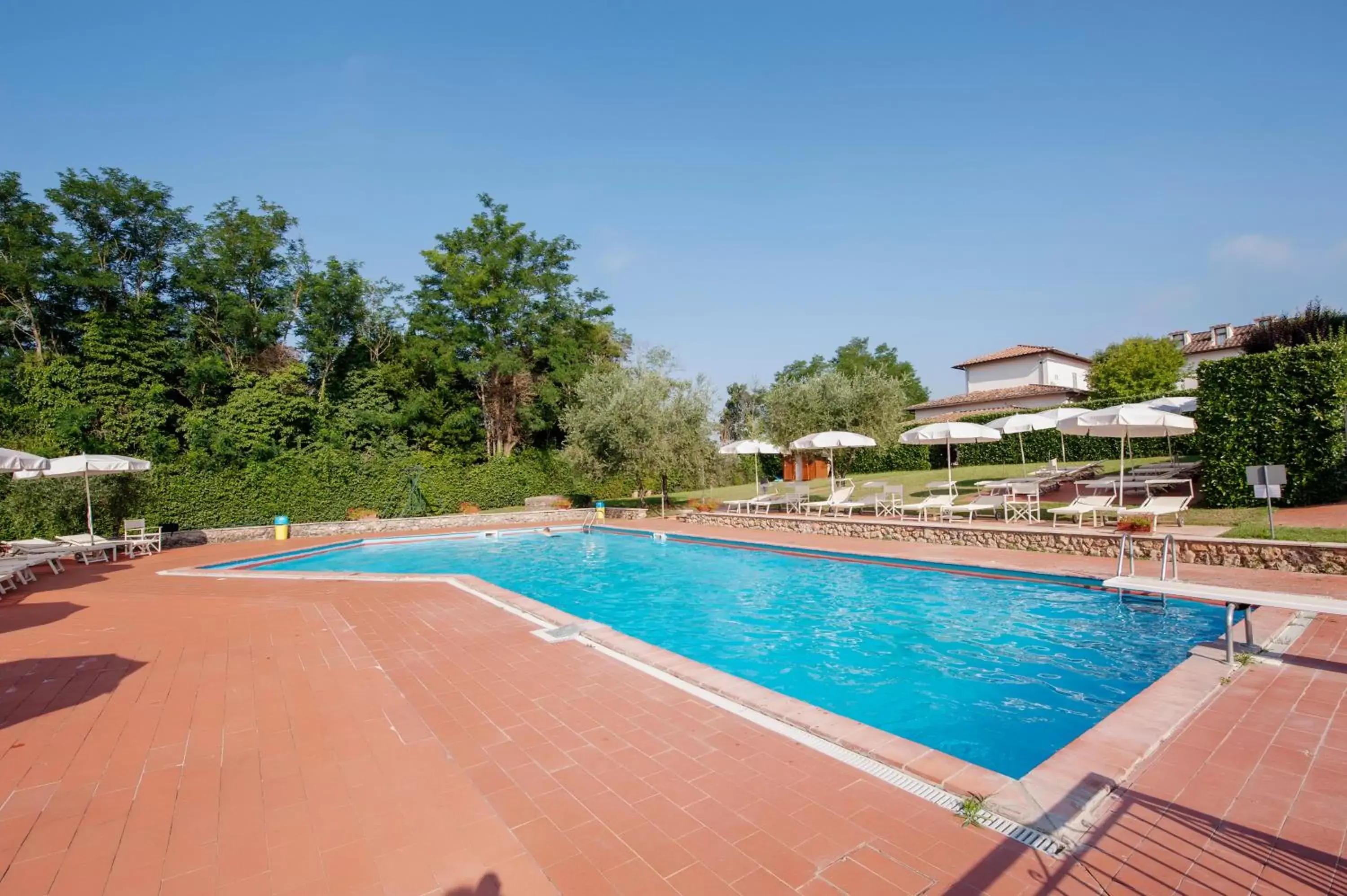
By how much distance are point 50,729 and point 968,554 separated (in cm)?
1161

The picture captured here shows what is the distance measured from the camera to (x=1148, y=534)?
9.86m

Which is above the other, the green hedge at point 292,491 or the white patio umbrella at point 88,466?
the white patio umbrella at point 88,466

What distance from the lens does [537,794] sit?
3404 mm

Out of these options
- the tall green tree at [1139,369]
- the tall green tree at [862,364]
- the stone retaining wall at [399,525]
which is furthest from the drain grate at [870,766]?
the tall green tree at [862,364]

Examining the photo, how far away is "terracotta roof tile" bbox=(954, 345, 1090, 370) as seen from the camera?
34812 mm

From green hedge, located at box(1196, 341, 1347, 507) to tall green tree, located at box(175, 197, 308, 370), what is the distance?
1063 inches

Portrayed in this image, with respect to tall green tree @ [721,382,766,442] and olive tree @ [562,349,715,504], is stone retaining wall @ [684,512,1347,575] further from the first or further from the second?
tall green tree @ [721,382,766,442]

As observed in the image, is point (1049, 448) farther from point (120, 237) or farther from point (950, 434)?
point (120, 237)

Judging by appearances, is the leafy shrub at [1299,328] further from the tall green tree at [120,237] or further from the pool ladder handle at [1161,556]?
the tall green tree at [120,237]

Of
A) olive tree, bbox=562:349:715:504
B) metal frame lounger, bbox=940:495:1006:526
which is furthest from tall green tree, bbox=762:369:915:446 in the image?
metal frame lounger, bbox=940:495:1006:526

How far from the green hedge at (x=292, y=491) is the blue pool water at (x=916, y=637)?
30.9 feet

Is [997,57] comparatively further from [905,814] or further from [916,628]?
[905,814]

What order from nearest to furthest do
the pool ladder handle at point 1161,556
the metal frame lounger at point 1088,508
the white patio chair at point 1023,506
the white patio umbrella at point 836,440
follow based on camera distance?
1. the pool ladder handle at point 1161,556
2. the metal frame lounger at point 1088,508
3. the white patio chair at point 1023,506
4. the white patio umbrella at point 836,440

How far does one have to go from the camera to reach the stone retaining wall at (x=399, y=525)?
17094 millimetres
